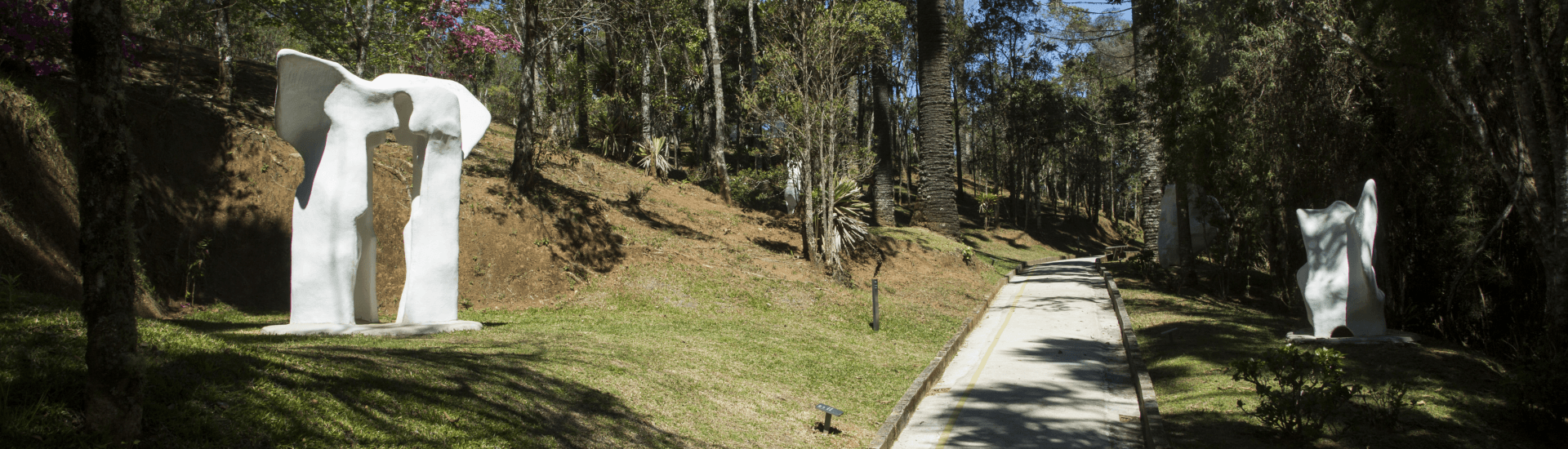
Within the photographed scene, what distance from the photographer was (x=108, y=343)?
3.74 metres

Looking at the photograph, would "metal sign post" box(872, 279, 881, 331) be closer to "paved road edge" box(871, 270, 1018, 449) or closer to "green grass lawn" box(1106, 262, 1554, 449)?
"paved road edge" box(871, 270, 1018, 449)

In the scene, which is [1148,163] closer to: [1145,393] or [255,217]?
[1145,393]

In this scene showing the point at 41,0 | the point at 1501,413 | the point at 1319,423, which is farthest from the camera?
the point at 41,0

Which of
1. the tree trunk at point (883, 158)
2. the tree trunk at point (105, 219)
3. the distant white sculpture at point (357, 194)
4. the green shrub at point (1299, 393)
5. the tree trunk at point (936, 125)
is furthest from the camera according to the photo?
the tree trunk at point (883, 158)

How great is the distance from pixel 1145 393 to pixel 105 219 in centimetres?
864

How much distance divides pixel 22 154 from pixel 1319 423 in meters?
14.3

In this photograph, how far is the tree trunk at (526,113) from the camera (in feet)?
49.7

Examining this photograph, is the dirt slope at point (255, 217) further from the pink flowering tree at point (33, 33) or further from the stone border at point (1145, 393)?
the stone border at point (1145, 393)

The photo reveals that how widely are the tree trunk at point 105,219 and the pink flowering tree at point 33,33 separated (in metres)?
9.13

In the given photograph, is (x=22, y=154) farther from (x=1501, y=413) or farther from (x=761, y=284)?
(x=1501, y=413)

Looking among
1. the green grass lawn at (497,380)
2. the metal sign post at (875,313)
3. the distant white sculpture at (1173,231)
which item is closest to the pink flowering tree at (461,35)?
the green grass lawn at (497,380)

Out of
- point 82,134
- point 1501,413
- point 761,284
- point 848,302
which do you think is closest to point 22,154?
point 82,134

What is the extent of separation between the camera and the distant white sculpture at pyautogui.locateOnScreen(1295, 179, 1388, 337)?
34.6 feet

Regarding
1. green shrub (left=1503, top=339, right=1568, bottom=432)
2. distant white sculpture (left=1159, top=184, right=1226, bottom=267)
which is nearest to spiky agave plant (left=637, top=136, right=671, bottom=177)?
distant white sculpture (left=1159, top=184, right=1226, bottom=267)
